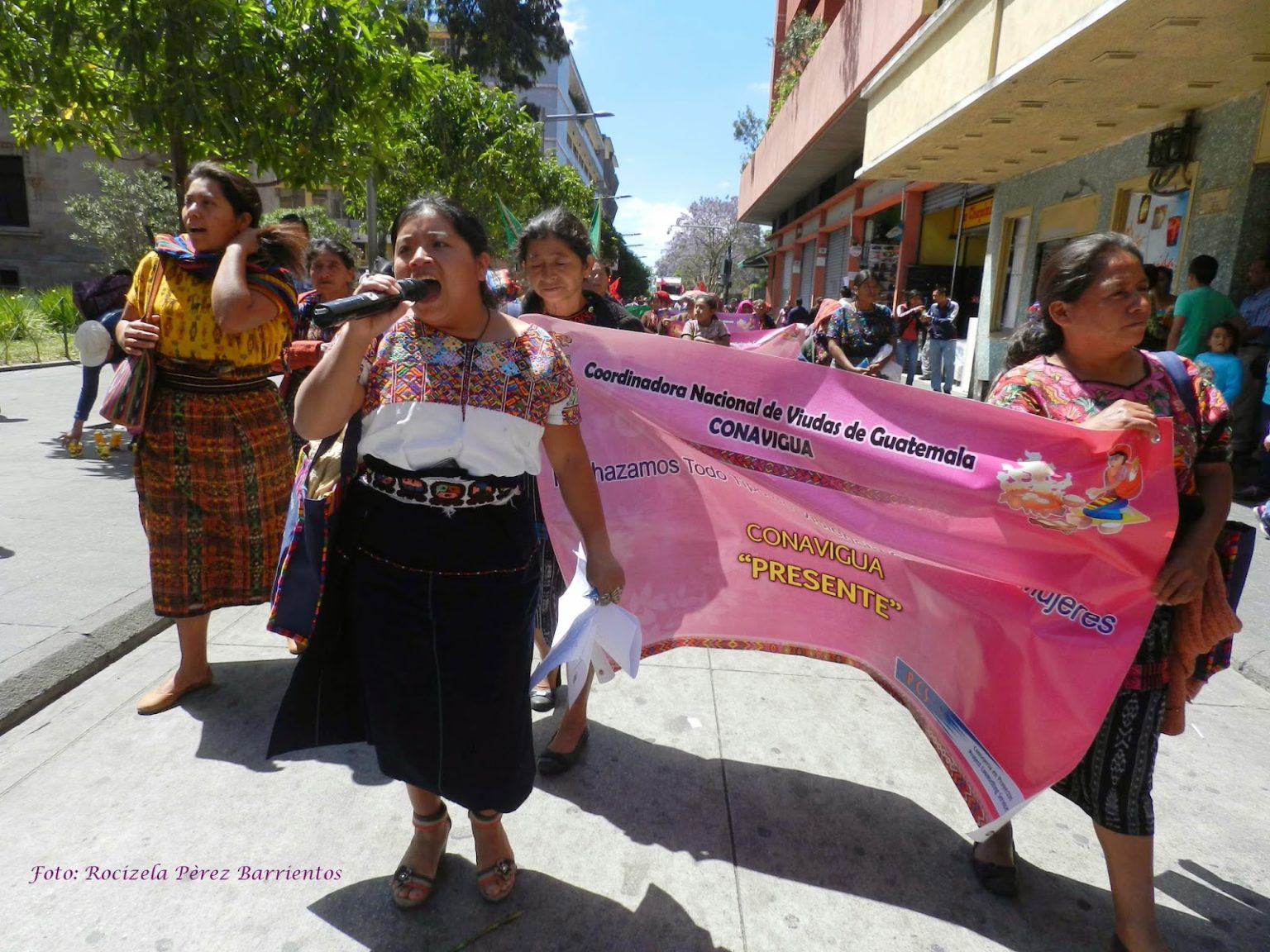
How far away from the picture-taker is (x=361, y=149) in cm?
740

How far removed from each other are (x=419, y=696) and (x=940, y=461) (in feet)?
5.01

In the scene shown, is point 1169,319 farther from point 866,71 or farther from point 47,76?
point 47,76

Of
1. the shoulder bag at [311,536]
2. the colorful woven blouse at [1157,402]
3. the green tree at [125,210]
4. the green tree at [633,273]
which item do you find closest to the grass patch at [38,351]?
the green tree at [125,210]

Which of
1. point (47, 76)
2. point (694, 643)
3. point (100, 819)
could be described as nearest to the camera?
point (100, 819)

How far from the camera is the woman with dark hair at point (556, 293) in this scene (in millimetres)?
2918

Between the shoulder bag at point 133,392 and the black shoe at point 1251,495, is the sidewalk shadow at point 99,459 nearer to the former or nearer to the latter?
the shoulder bag at point 133,392

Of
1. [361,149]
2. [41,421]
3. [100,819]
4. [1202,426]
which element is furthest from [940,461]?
[41,421]

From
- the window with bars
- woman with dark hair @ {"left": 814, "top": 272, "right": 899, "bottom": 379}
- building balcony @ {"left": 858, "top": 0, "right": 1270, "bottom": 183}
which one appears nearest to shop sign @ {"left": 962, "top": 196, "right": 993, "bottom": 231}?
building balcony @ {"left": 858, "top": 0, "right": 1270, "bottom": 183}

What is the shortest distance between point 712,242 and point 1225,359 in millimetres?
54904

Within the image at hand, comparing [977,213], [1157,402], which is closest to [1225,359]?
[1157,402]

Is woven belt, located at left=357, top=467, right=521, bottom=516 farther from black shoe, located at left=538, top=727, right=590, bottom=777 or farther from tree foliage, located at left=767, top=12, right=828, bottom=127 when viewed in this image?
tree foliage, located at left=767, top=12, right=828, bottom=127

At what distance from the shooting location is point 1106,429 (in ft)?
6.31

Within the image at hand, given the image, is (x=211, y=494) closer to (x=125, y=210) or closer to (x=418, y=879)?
(x=418, y=879)

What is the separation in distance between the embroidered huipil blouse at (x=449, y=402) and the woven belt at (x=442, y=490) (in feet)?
0.12
